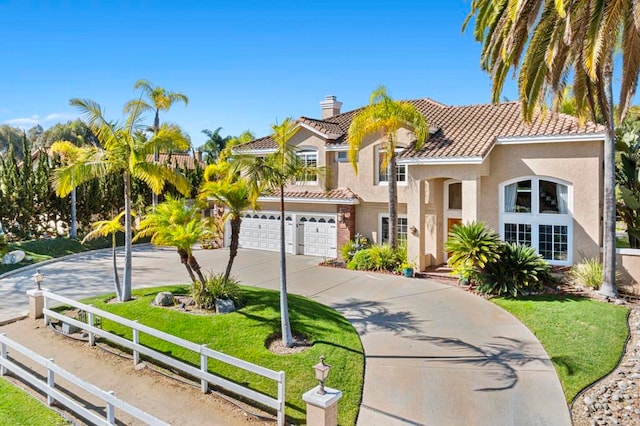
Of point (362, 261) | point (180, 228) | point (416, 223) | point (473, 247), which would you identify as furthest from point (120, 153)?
point (416, 223)

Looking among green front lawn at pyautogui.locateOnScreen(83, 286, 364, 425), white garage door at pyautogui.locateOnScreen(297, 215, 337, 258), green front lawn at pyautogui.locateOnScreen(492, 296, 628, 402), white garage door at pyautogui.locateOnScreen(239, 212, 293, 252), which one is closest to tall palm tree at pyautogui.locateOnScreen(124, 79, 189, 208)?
white garage door at pyautogui.locateOnScreen(239, 212, 293, 252)

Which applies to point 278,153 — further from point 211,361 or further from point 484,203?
point 484,203

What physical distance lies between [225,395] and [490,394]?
16.8ft

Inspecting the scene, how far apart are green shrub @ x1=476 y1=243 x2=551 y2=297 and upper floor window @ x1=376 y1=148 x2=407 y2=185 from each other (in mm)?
6913

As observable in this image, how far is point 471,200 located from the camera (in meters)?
17.9

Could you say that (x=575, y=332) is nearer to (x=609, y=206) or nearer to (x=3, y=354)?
(x=609, y=206)

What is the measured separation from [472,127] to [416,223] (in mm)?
5341

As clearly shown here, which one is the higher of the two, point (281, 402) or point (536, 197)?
point (536, 197)

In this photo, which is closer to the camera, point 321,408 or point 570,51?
point 321,408

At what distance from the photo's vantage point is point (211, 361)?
393 inches

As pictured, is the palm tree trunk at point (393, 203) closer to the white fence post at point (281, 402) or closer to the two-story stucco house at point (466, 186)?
the two-story stucco house at point (466, 186)

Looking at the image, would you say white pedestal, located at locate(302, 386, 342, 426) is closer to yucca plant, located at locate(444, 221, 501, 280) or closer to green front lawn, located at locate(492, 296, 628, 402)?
green front lawn, located at locate(492, 296, 628, 402)

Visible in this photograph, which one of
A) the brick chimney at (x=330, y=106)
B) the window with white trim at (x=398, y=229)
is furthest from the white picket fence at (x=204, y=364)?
the brick chimney at (x=330, y=106)

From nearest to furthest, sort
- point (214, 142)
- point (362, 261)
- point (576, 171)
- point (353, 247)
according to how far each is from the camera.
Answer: point (576, 171), point (362, 261), point (353, 247), point (214, 142)
